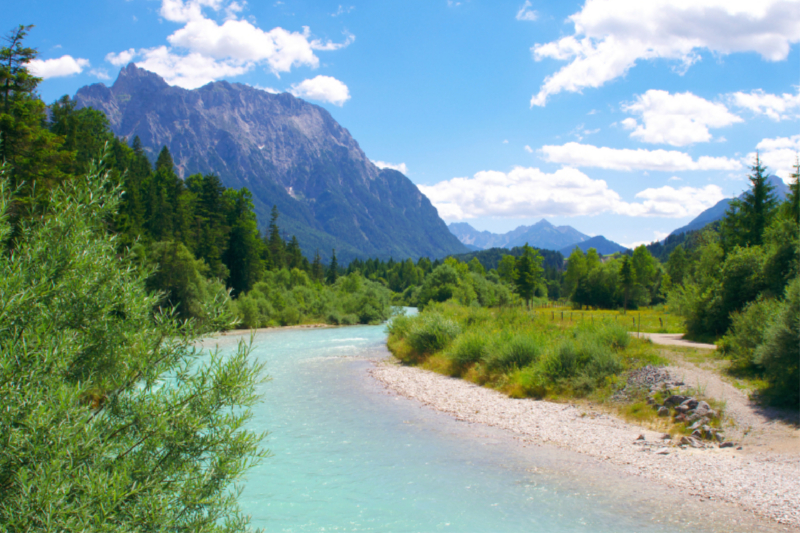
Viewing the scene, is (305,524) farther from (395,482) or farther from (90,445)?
(90,445)

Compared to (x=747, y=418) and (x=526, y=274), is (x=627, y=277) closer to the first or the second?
(x=526, y=274)

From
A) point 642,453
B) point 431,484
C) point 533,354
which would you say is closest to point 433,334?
point 533,354

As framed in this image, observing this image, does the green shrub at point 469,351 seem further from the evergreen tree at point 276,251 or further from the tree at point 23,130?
the evergreen tree at point 276,251

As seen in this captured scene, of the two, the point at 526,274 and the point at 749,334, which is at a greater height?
the point at 526,274

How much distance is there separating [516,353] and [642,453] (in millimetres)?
9358

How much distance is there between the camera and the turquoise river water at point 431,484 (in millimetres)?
8938

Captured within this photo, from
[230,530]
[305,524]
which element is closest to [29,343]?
[230,530]

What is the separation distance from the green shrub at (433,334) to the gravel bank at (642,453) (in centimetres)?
748

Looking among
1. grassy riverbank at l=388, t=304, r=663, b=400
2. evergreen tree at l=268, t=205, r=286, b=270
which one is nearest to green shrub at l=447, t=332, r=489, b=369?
grassy riverbank at l=388, t=304, r=663, b=400

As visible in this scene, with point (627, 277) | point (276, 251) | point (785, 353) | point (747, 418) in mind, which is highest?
point (276, 251)

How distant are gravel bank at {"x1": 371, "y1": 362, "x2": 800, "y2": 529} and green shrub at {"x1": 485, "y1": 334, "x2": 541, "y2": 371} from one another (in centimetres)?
173

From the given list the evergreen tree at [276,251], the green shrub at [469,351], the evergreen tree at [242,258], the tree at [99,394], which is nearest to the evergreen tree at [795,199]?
the green shrub at [469,351]

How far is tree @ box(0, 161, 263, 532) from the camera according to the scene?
3.18m

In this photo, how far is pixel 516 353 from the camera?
21.3 metres
